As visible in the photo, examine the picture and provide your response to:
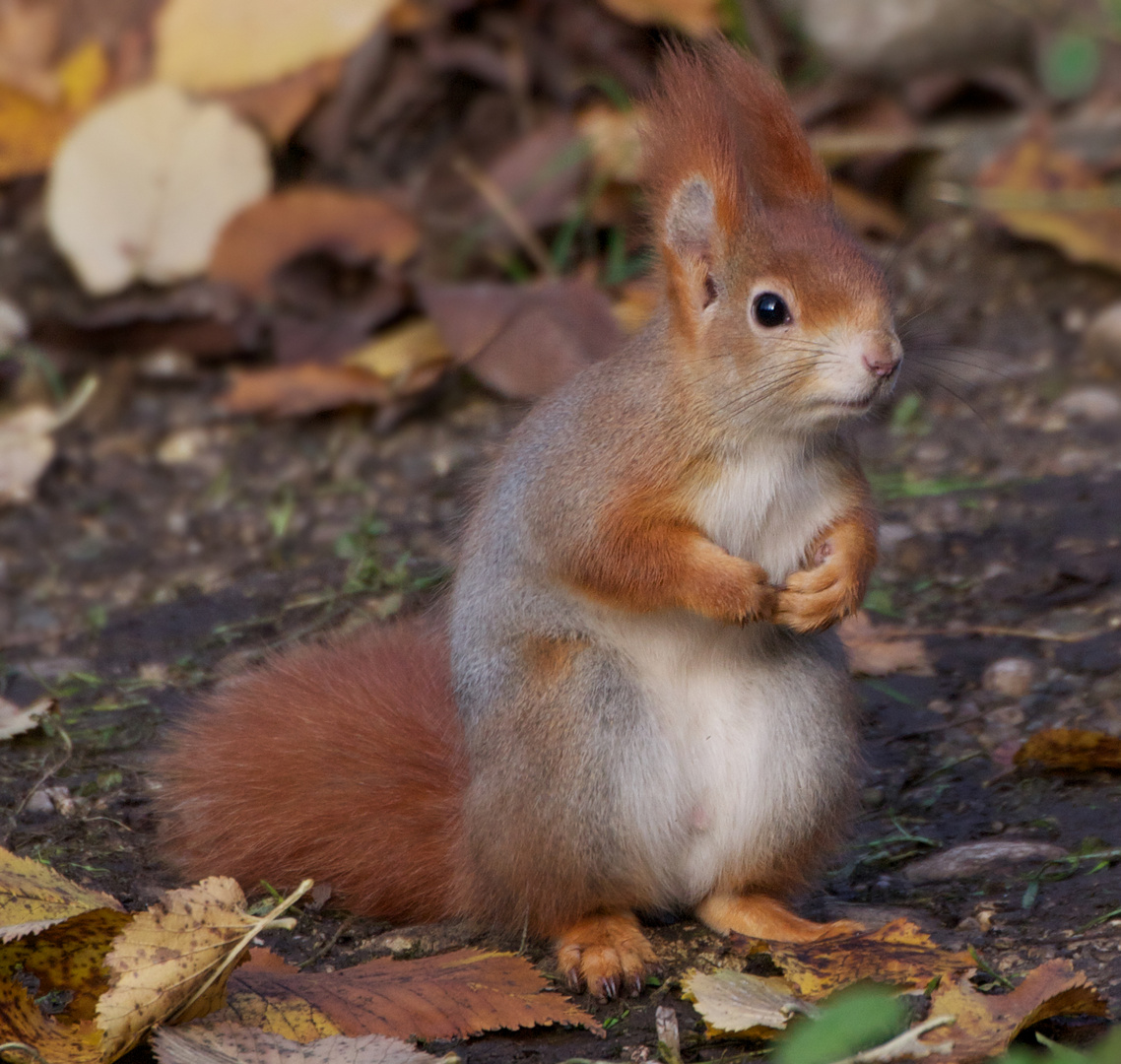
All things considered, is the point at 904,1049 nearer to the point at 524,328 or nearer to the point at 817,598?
the point at 817,598

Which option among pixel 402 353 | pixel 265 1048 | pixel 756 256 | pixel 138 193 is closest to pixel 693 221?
pixel 756 256

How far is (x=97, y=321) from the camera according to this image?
3838 millimetres

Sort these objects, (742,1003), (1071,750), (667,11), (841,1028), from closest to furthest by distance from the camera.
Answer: (841,1028)
(742,1003)
(1071,750)
(667,11)

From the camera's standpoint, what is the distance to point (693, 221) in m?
1.94

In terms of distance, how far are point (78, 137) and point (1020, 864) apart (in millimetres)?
2956

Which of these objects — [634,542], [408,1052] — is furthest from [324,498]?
[408,1052]

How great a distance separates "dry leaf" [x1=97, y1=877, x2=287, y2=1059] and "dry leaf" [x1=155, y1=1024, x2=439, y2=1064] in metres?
0.03

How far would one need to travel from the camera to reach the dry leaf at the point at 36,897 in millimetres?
1655

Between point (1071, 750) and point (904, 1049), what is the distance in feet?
2.62

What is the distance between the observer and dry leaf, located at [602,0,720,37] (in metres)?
4.14

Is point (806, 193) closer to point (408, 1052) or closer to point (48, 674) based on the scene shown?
point (408, 1052)

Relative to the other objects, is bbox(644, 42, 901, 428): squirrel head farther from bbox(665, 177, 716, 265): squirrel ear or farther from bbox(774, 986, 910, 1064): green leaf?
bbox(774, 986, 910, 1064): green leaf

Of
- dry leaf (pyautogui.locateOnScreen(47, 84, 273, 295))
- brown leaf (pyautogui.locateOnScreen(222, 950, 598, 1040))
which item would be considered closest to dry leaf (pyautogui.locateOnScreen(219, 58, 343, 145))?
dry leaf (pyautogui.locateOnScreen(47, 84, 273, 295))

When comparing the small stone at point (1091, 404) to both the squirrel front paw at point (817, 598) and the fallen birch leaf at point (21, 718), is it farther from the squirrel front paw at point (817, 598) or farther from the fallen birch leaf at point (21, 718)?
the fallen birch leaf at point (21, 718)
